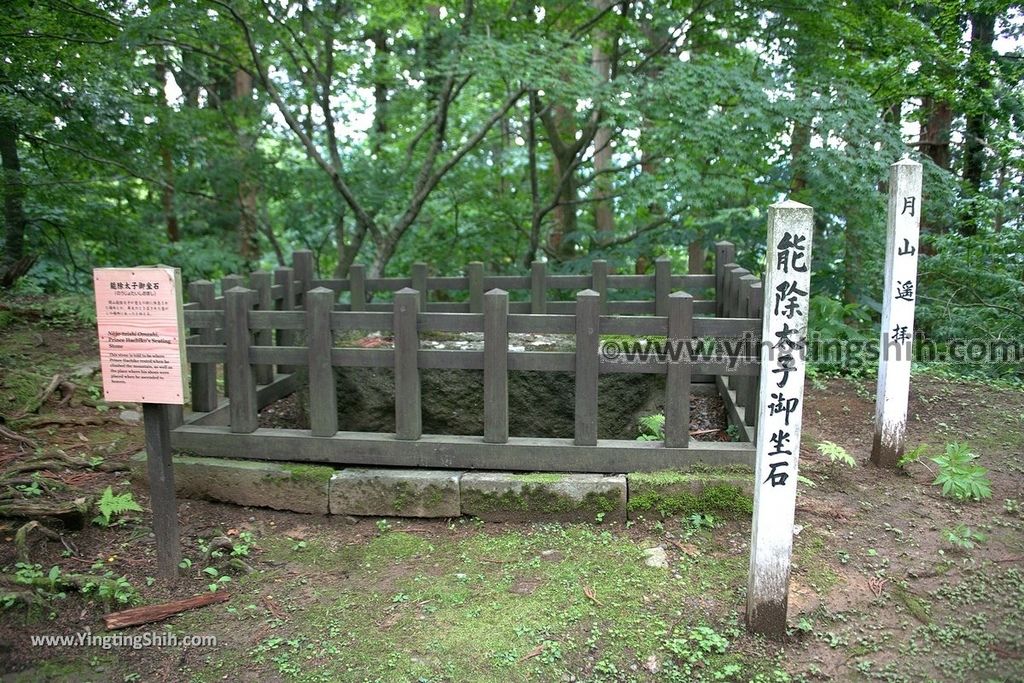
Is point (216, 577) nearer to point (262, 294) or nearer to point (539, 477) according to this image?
point (539, 477)

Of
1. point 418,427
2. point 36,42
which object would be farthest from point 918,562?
point 36,42

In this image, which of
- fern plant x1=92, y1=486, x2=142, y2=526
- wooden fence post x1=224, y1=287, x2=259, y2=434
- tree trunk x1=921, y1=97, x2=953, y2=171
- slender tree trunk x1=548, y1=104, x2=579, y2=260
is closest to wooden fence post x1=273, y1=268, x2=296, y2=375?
wooden fence post x1=224, y1=287, x2=259, y2=434

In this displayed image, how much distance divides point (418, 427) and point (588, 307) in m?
1.43

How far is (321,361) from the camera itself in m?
4.91

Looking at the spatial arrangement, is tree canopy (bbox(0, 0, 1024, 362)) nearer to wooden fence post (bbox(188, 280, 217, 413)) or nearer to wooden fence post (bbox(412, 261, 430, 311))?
wooden fence post (bbox(412, 261, 430, 311))

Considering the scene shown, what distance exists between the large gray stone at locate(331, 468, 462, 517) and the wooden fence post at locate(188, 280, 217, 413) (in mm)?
1386

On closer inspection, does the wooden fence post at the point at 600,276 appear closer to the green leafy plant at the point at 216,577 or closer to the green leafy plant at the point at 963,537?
the green leafy plant at the point at 963,537

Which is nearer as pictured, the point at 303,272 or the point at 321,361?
the point at 321,361

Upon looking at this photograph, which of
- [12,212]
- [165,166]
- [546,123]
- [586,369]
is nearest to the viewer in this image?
[586,369]

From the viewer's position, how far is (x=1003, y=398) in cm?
709

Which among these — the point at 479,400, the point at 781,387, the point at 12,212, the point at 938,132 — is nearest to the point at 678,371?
the point at 781,387

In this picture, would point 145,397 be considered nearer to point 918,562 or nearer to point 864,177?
point 918,562

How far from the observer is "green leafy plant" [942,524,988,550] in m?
4.24

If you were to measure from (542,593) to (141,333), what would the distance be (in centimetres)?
261
